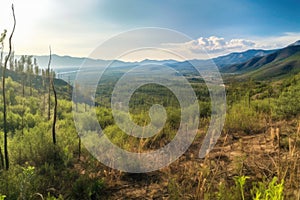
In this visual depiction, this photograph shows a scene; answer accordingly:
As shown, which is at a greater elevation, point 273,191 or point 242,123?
point 273,191

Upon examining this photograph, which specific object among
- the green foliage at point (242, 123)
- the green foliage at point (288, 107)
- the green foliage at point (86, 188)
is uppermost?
the green foliage at point (288, 107)

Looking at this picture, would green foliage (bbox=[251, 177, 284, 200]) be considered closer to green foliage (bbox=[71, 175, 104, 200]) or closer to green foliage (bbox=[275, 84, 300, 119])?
green foliage (bbox=[71, 175, 104, 200])

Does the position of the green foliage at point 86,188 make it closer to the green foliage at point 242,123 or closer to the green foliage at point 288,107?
the green foliage at point 242,123

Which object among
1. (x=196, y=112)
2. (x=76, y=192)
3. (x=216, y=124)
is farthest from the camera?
(x=196, y=112)

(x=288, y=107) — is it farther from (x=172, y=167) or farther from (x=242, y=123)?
(x=172, y=167)

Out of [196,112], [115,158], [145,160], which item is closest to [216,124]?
[196,112]

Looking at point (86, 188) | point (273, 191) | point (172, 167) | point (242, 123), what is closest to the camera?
point (273, 191)

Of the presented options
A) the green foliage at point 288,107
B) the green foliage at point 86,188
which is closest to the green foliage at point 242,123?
the green foliage at point 288,107

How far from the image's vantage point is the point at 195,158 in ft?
15.8

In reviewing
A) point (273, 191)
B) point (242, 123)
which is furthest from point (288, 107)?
point (273, 191)

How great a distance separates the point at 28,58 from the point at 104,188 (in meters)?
19.5

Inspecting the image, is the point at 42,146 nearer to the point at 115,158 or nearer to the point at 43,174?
the point at 43,174

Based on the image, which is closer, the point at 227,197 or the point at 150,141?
the point at 227,197

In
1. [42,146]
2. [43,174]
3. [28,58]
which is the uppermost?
[28,58]
